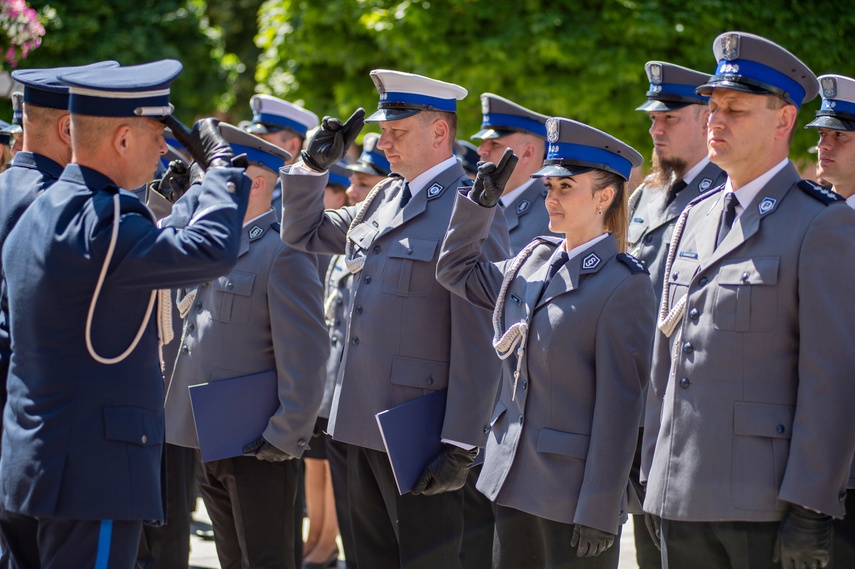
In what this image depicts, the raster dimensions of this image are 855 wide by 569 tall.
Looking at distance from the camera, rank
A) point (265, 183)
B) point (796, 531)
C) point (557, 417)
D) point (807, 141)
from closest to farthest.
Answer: point (796, 531), point (557, 417), point (265, 183), point (807, 141)

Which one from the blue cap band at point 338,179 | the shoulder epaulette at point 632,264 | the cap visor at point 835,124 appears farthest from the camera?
the blue cap band at point 338,179

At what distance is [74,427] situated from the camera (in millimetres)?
3451

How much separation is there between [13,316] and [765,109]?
2.46 meters

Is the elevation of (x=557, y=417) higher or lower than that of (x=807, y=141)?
lower

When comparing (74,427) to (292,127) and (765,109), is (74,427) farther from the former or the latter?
(292,127)

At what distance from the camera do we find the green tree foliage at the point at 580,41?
10523 mm

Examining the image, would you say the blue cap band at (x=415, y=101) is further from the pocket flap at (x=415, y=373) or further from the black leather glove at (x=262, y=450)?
the black leather glove at (x=262, y=450)

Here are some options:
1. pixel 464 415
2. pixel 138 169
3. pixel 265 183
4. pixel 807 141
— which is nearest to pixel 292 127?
pixel 265 183

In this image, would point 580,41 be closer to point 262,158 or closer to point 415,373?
point 262,158

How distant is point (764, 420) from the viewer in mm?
3578

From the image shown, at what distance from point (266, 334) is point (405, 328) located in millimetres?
839

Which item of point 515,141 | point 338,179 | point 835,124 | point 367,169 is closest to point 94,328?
point 835,124

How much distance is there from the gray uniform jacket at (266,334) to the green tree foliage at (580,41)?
6013mm

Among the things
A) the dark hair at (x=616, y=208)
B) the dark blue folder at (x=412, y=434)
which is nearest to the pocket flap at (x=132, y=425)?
the dark blue folder at (x=412, y=434)
